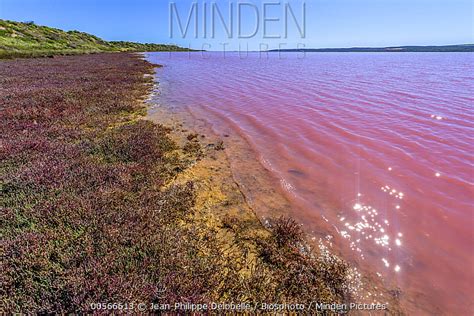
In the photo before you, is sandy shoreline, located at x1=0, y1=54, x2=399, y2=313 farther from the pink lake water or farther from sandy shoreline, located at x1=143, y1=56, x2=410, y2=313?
the pink lake water

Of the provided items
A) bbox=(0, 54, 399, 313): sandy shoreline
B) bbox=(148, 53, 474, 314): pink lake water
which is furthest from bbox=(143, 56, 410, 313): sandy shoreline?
bbox=(148, 53, 474, 314): pink lake water

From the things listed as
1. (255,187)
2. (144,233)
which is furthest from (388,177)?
(144,233)

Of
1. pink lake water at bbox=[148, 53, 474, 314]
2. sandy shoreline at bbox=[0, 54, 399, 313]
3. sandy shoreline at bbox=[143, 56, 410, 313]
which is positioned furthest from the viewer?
pink lake water at bbox=[148, 53, 474, 314]

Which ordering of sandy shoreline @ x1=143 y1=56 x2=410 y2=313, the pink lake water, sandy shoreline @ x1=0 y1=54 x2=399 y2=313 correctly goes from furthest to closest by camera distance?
the pink lake water, sandy shoreline @ x1=143 y1=56 x2=410 y2=313, sandy shoreline @ x1=0 y1=54 x2=399 y2=313

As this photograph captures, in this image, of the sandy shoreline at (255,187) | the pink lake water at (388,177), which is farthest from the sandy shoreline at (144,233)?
the pink lake water at (388,177)

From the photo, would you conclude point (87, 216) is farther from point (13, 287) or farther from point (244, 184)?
point (244, 184)

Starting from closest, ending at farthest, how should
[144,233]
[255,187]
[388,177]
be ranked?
[144,233]
[255,187]
[388,177]

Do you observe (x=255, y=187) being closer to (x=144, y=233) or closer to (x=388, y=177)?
(x=144, y=233)

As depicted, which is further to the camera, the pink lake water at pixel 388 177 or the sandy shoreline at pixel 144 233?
the pink lake water at pixel 388 177

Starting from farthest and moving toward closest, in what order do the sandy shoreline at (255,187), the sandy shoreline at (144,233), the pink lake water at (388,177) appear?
the pink lake water at (388,177)
the sandy shoreline at (255,187)
the sandy shoreline at (144,233)

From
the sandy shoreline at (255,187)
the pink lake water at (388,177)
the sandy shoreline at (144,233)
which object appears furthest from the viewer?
the pink lake water at (388,177)

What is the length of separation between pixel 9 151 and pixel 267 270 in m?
9.22

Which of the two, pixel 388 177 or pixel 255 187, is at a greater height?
pixel 388 177

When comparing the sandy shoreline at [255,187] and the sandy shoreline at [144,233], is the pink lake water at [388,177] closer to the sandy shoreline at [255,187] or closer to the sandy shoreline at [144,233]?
the sandy shoreline at [255,187]
